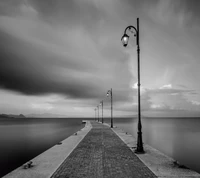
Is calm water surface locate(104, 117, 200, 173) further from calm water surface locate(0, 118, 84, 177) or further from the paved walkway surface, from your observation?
calm water surface locate(0, 118, 84, 177)

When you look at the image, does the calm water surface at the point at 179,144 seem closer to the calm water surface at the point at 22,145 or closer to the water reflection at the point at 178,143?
the water reflection at the point at 178,143

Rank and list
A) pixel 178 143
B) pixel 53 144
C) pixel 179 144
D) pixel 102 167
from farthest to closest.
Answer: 1. pixel 178 143
2. pixel 179 144
3. pixel 53 144
4. pixel 102 167

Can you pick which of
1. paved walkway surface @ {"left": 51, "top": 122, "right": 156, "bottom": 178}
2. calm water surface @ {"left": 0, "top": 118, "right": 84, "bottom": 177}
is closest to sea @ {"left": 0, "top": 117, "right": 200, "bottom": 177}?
calm water surface @ {"left": 0, "top": 118, "right": 84, "bottom": 177}

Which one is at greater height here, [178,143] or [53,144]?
[53,144]

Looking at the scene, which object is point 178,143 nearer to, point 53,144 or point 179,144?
point 179,144

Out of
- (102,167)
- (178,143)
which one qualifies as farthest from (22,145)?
(178,143)

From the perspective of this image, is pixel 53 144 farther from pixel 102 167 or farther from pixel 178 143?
pixel 178 143

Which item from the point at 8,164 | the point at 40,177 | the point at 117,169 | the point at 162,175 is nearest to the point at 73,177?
the point at 40,177

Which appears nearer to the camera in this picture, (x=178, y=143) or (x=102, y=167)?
(x=102, y=167)

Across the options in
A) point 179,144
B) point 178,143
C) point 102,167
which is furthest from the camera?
point 178,143

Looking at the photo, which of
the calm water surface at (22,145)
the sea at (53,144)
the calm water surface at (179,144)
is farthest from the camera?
the calm water surface at (179,144)

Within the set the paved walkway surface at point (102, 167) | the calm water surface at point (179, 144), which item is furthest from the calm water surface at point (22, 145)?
the calm water surface at point (179, 144)

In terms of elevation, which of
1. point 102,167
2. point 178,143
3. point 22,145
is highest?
point 102,167

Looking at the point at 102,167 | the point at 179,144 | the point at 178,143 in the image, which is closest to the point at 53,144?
the point at 102,167
